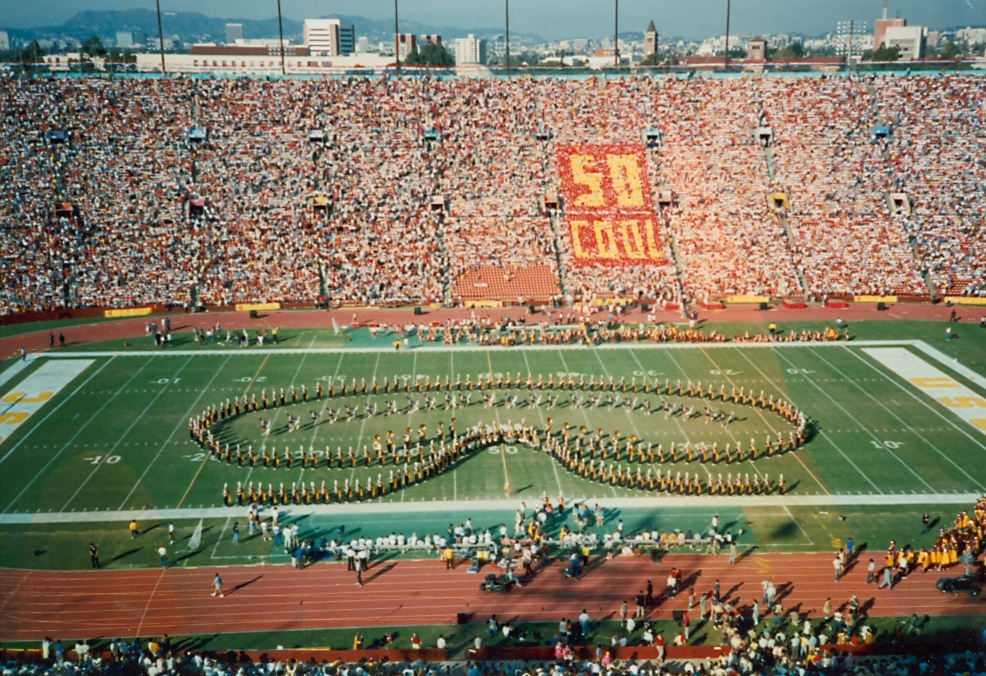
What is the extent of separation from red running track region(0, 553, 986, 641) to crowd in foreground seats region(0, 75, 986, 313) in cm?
2525

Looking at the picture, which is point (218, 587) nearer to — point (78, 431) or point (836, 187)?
point (78, 431)

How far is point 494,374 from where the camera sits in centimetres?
3684

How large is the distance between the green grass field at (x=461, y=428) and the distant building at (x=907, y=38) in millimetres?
85872

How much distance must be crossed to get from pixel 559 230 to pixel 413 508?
93.7ft

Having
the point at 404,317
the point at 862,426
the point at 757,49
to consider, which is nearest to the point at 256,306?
the point at 404,317

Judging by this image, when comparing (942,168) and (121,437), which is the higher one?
(942,168)

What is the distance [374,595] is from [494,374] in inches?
619

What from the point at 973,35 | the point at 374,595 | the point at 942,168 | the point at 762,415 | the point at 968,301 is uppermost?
the point at 973,35

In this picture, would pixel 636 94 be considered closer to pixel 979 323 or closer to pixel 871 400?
pixel 979 323

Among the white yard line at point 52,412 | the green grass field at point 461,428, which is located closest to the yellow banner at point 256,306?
the green grass field at point 461,428

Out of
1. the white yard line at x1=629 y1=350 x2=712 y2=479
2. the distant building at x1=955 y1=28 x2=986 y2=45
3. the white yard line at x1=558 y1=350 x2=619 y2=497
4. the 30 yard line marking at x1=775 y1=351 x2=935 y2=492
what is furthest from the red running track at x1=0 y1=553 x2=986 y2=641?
the distant building at x1=955 y1=28 x2=986 y2=45

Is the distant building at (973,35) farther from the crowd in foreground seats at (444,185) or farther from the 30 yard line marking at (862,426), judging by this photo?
the 30 yard line marking at (862,426)

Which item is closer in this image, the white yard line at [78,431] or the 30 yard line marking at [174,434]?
the white yard line at [78,431]

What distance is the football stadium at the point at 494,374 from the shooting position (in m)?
21.4
